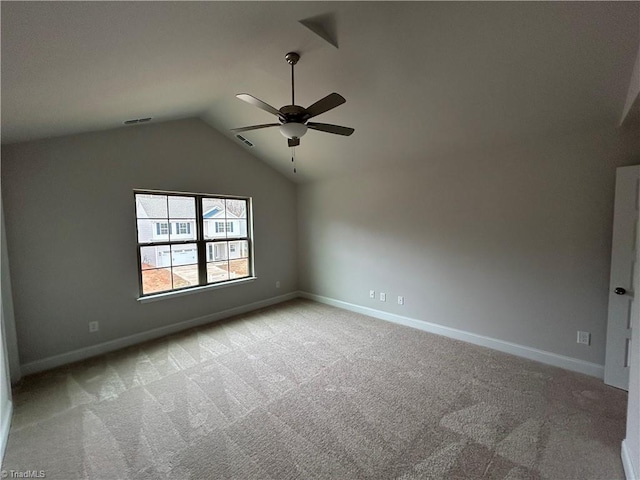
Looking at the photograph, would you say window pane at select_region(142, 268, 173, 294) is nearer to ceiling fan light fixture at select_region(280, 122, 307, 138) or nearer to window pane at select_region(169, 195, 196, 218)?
window pane at select_region(169, 195, 196, 218)

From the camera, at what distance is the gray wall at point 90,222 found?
2.79 metres

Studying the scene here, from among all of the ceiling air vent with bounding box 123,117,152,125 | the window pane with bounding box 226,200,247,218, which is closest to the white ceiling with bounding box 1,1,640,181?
the ceiling air vent with bounding box 123,117,152,125

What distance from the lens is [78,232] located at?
3094 millimetres

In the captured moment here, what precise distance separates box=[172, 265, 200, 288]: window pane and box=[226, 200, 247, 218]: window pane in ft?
3.51

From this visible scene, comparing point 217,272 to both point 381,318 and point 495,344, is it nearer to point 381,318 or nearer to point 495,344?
point 381,318

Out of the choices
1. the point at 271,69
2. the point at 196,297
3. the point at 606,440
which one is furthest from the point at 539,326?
the point at 196,297

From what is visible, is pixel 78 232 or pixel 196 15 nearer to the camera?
pixel 196 15

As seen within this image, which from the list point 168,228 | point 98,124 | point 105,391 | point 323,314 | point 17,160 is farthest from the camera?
point 323,314

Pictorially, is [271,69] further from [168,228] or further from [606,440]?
[606,440]

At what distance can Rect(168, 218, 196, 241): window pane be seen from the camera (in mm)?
3949

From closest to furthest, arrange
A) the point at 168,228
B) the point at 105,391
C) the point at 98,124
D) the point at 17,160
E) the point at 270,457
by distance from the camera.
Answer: the point at 270,457 < the point at 105,391 < the point at 17,160 < the point at 98,124 < the point at 168,228

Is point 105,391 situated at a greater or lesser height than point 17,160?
lesser

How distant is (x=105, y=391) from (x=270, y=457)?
72.0 inches

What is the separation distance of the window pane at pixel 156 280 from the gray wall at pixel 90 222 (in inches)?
6.5
